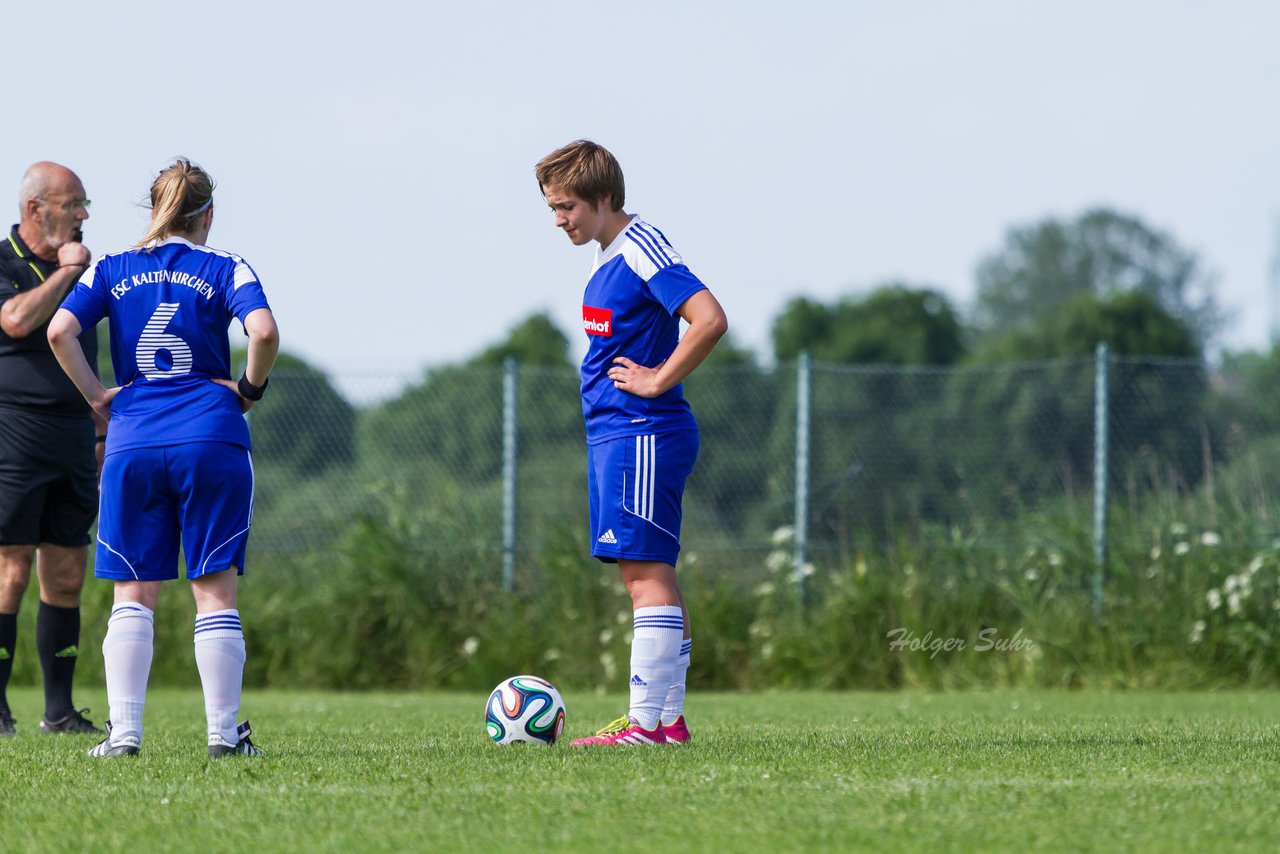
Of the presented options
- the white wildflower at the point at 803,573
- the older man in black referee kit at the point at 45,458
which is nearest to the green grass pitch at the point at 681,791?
the older man in black referee kit at the point at 45,458

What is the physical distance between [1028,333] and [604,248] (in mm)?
34202

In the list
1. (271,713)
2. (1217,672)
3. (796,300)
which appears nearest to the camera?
(271,713)

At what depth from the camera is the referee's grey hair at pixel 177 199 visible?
482 cm

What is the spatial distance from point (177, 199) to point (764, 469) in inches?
516

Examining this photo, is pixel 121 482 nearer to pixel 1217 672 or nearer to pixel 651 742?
pixel 651 742

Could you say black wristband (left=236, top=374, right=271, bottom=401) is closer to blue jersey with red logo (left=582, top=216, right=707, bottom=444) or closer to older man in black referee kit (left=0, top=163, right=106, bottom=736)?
blue jersey with red logo (left=582, top=216, right=707, bottom=444)

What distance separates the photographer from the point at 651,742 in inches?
196

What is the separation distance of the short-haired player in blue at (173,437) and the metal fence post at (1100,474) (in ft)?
22.2

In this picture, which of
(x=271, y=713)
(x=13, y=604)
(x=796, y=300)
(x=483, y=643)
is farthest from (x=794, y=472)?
(x=796, y=300)

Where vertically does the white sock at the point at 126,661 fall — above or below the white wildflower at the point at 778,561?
below

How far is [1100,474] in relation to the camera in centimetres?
1038

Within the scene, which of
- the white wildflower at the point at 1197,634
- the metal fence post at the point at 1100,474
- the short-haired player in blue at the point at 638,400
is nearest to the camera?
the short-haired player in blue at the point at 638,400

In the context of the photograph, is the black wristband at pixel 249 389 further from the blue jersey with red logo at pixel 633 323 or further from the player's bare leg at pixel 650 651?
the player's bare leg at pixel 650 651

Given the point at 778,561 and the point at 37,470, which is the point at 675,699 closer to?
the point at 37,470
